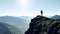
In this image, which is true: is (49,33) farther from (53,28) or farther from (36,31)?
(36,31)

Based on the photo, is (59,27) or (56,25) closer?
(59,27)

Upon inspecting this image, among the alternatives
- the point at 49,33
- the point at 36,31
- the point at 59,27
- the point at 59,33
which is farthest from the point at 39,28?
the point at 59,33

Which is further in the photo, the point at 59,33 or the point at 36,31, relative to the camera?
the point at 36,31

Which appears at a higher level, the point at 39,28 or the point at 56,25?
the point at 56,25

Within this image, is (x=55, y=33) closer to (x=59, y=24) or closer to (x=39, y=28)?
(x=59, y=24)

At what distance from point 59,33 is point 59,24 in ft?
41.0

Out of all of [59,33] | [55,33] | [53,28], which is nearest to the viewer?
[59,33]

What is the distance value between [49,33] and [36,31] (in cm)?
3181

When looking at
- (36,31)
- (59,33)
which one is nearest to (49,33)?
(59,33)

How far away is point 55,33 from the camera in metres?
74.9

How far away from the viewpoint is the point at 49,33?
266ft

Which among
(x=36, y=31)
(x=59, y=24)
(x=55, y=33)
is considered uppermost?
Result: (x=59, y=24)

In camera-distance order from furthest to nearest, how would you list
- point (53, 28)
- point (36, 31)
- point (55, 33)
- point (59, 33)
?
1. point (36, 31)
2. point (53, 28)
3. point (55, 33)
4. point (59, 33)

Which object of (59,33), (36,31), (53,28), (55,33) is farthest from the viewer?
(36,31)
